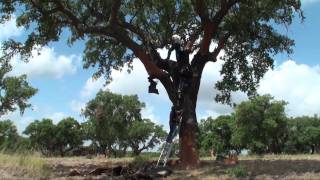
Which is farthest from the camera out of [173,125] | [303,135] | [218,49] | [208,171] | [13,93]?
[303,135]

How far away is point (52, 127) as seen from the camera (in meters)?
63.9

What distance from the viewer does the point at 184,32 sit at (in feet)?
62.7

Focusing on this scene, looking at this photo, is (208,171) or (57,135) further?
(57,135)

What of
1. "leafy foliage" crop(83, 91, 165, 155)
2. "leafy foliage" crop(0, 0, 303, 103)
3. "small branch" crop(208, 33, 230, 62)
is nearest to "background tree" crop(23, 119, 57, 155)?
"leafy foliage" crop(83, 91, 165, 155)

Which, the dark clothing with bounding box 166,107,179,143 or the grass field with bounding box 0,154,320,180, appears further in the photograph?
the dark clothing with bounding box 166,107,179,143

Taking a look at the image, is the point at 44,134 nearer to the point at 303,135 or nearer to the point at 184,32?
the point at 303,135

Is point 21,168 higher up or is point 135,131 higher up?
point 135,131

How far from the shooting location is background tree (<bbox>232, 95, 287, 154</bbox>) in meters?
55.4

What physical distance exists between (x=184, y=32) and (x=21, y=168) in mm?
7926

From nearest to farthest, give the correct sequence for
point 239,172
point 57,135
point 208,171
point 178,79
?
point 239,172, point 208,171, point 178,79, point 57,135

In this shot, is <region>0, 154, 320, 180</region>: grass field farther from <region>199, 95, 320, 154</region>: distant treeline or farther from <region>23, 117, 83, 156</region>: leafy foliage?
<region>23, 117, 83, 156</region>: leafy foliage

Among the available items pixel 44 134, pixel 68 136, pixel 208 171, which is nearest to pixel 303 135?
pixel 68 136

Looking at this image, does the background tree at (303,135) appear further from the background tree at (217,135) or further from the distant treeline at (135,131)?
the background tree at (217,135)

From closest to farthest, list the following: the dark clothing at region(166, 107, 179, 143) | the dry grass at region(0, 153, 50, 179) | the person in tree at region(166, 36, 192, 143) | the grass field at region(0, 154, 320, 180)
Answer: the grass field at region(0, 154, 320, 180)
the dry grass at region(0, 153, 50, 179)
the dark clothing at region(166, 107, 179, 143)
the person in tree at region(166, 36, 192, 143)
